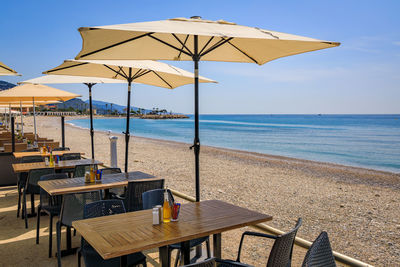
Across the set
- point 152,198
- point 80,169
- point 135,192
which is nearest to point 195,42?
point 152,198

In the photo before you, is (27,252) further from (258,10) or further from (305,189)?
(305,189)

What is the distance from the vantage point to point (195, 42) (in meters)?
3.20

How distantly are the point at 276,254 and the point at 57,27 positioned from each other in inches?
398

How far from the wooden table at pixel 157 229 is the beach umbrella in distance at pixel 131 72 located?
2.41 metres

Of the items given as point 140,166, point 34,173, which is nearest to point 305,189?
point 140,166

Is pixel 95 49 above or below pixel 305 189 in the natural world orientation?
above

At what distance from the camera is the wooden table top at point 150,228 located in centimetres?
184

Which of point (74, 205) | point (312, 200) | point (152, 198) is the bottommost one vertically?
point (312, 200)

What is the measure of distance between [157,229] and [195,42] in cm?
196

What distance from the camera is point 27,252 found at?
3.40 metres

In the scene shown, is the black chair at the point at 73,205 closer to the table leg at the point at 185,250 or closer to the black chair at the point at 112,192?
the black chair at the point at 112,192

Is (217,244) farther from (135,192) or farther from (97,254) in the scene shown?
(135,192)

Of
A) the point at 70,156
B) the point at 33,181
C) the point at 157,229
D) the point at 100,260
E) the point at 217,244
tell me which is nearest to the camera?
the point at 157,229

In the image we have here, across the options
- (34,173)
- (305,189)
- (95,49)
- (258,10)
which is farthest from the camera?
(305,189)
